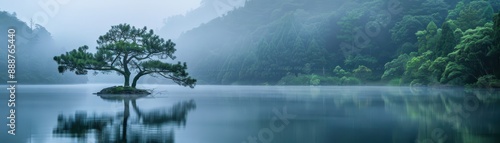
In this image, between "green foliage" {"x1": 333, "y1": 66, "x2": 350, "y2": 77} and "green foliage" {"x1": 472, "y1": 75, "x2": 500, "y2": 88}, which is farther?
"green foliage" {"x1": 333, "y1": 66, "x2": 350, "y2": 77}

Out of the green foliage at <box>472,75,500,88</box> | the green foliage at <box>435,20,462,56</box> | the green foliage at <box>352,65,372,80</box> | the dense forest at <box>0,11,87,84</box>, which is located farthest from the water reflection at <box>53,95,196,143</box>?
the dense forest at <box>0,11,87,84</box>

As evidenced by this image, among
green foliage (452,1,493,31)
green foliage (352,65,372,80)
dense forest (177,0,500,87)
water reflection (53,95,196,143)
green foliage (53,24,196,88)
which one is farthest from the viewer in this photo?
green foliage (352,65,372,80)

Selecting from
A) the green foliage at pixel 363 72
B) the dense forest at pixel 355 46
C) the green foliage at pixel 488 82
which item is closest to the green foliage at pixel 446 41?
the dense forest at pixel 355 46

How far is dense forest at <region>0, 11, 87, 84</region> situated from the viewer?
360 feet

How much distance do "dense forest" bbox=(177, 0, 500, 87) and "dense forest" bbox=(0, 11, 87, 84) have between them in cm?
4200

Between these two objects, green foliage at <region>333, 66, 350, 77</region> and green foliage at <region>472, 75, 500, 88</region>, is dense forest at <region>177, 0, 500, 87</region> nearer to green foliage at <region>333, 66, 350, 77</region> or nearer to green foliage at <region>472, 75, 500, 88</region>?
green foliage at <region>333, 66, 350, 77</region>

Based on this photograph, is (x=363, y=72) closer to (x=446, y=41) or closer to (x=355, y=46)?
(x=355, y=46)

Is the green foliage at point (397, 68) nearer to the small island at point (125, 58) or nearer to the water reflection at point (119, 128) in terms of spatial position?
the small island at point (125, 58)

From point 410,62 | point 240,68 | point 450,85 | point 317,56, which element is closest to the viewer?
point 450,85

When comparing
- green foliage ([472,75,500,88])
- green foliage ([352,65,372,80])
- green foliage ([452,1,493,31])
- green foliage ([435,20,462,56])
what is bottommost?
green foliage ([472,75,500,88])

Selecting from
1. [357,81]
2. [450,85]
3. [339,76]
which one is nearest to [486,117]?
[450,85]

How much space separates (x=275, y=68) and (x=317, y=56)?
10.8 meters

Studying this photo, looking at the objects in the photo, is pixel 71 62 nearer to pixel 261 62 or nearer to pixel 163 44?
pixel 163 44

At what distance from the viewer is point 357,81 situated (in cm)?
9531
